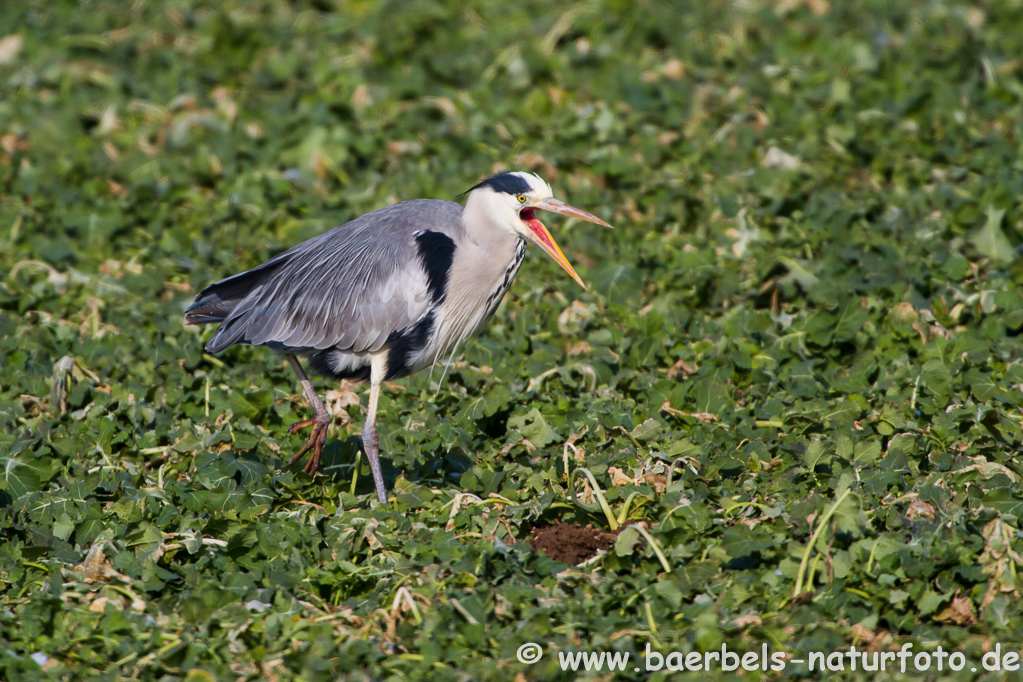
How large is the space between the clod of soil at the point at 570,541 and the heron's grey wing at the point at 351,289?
1284mm

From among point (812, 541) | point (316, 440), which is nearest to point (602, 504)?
point (812, 541)

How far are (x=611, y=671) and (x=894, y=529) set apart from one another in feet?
4.67

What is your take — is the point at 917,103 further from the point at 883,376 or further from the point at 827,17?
the point at 883,376

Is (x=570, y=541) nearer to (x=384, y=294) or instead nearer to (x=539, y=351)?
(x=384, y=294)

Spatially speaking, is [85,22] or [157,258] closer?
[157,258]

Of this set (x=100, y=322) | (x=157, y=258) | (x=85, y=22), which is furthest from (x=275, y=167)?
(x=85, y=22)

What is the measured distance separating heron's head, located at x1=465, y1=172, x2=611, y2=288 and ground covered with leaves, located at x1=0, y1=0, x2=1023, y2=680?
0.93 metres

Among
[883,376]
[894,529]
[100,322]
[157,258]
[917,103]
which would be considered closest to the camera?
[894,529]

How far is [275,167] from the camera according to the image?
Result: 893 centimetres

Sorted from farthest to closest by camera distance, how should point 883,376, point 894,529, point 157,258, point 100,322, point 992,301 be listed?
point 157,258
point 100,322
point 992,301
point 883,376
point 894,529

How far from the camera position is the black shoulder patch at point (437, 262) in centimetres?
550

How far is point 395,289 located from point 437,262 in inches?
9.7

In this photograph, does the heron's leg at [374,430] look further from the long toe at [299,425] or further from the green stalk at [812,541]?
the green stalk at [812,541]

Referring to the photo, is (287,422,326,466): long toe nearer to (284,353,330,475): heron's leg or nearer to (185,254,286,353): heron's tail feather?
(284,353,330,475): heron's leg
